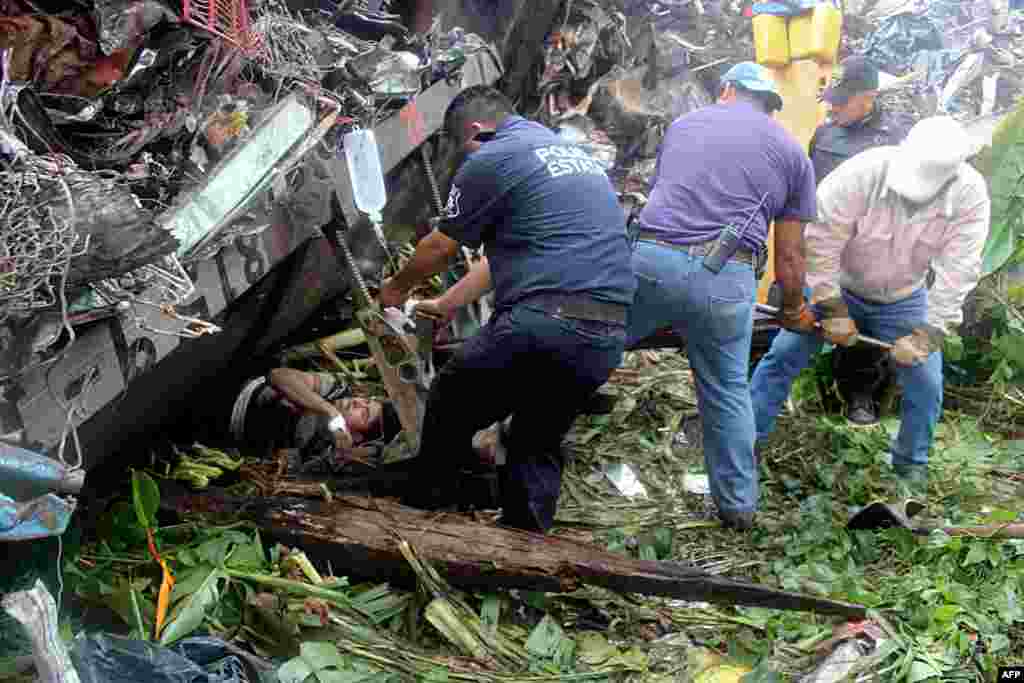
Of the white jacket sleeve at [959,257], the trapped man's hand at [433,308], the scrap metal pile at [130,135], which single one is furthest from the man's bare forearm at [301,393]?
the white jacket sleeve at [959,257]

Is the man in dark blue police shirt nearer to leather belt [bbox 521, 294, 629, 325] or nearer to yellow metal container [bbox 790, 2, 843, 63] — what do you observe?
leather belt [bbox 521, 294, 629, 325]

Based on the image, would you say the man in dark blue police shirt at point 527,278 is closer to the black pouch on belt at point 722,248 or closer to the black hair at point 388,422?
the black pouch on belt at point 722,248

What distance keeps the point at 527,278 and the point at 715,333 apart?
3.05 ft

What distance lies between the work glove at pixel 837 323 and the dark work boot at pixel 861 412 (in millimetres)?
800

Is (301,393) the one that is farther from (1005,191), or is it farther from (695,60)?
(695,60)

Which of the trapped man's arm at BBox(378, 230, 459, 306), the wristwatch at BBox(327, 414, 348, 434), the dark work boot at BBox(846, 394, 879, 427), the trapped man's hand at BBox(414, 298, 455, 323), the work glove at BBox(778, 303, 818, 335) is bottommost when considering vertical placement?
the dark work boot at BBox(846, 394, 879, 427)

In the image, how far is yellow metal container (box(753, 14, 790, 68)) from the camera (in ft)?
25.3

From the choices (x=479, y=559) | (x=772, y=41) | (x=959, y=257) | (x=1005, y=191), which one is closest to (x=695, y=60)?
(x=772, y=41)

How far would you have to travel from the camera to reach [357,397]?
181 inches

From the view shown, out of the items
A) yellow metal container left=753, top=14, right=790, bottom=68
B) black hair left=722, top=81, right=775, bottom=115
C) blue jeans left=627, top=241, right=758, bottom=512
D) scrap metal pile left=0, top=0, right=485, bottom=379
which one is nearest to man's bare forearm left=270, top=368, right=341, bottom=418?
scrap metal pile left=0, top=0, right=485, bottom=379

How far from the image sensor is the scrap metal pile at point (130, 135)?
2627 mm

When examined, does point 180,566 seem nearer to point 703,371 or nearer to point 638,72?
point 703,371

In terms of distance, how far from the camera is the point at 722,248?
13.5 ft

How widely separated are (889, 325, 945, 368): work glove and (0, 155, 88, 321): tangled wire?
3.55 metres
